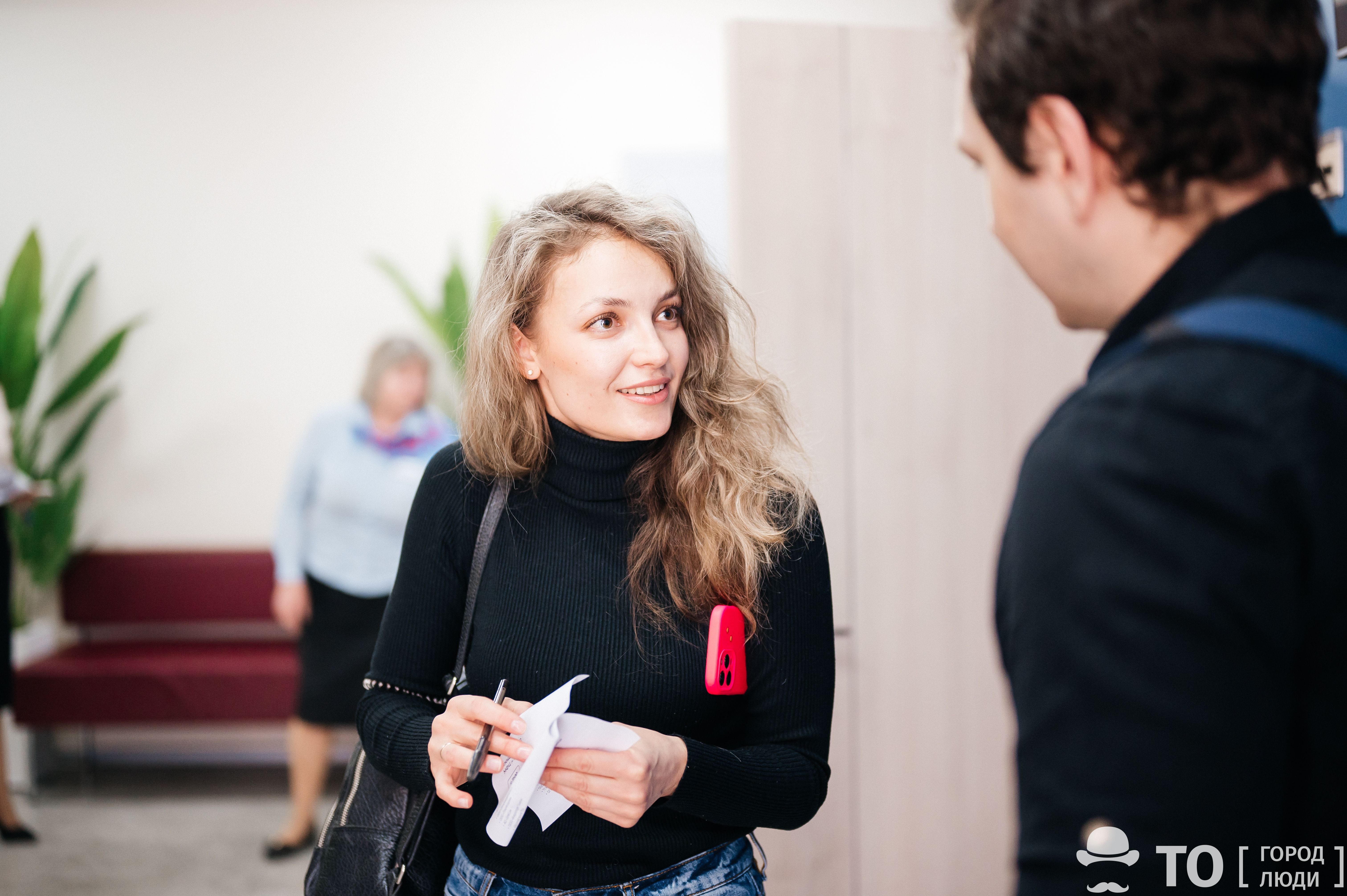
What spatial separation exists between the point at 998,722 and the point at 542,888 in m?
1.53

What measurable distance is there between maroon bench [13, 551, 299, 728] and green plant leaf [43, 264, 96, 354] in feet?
3.44

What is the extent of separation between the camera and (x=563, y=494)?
1.46 meters

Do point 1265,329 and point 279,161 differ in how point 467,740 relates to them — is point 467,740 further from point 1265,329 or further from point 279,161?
point 279,161

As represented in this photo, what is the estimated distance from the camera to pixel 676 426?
156 cm

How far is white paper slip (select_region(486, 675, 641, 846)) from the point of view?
1.09 meters

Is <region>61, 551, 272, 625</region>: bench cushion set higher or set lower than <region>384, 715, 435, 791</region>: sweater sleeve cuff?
lower

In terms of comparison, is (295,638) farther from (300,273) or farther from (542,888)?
(542,888)

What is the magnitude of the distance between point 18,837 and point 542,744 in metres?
3.88

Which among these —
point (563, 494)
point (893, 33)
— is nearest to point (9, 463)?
point (563, 494)

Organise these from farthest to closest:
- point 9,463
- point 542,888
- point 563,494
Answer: point 9,463, point 563,494, point 542,888

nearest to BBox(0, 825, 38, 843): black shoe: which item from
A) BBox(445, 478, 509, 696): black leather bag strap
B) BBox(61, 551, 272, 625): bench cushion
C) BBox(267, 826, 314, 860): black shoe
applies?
BBox(267, 826, 314, 860): black shoe

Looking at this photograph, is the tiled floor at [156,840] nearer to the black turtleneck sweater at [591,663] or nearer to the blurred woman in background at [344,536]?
the blurred woman in background at [344,536]

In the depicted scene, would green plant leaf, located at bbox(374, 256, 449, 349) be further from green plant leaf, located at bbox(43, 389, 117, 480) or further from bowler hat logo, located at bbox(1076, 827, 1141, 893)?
bowler hat logo, located at bbox(1076, 827, 1141, 893)

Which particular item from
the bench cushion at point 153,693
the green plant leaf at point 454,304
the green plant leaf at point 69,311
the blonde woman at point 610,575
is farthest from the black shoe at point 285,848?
the blonde woman at point 610,575
